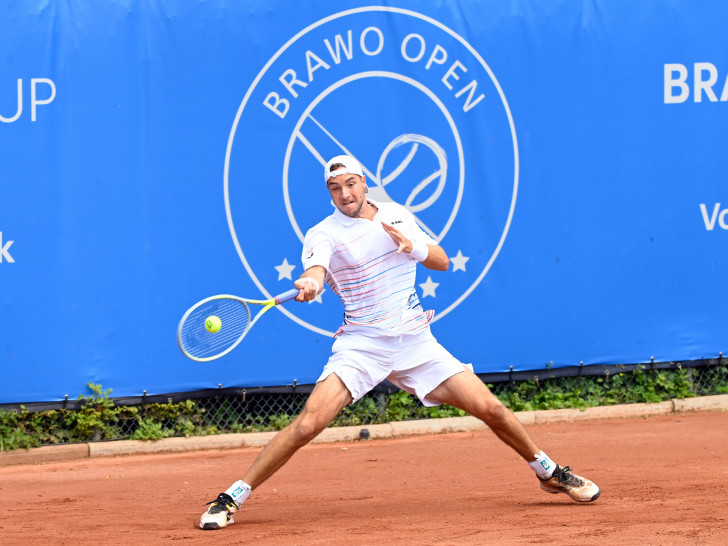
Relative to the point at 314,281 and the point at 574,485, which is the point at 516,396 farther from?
the point at 314,281

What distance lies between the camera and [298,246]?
24.6ft

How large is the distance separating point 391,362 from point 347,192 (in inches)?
32.3

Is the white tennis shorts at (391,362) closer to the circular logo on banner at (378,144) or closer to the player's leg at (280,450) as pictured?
the player's leg at (280,450)

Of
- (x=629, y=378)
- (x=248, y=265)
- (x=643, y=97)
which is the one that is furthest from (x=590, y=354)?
(x=248, y=265)

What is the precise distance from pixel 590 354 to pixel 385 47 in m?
2.74

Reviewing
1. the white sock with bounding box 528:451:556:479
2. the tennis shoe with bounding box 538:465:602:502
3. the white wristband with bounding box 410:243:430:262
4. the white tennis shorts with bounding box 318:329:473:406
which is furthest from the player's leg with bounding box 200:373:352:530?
the tennis shoe with bounding box 538:465:602:502

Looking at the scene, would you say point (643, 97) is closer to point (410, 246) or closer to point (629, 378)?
point (629, 378)

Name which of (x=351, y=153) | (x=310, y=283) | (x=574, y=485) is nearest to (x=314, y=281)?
(x=310, y=283)

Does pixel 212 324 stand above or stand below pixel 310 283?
below

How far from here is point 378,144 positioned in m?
7.66

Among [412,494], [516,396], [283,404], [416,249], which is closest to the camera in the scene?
[416,249]

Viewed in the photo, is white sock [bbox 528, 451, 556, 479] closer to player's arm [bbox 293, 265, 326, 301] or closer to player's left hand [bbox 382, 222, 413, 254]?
player's left hand [bbox 382, 222, 413, 254]

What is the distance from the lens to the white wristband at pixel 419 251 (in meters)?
4.87

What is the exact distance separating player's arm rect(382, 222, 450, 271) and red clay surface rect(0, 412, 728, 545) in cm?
118
